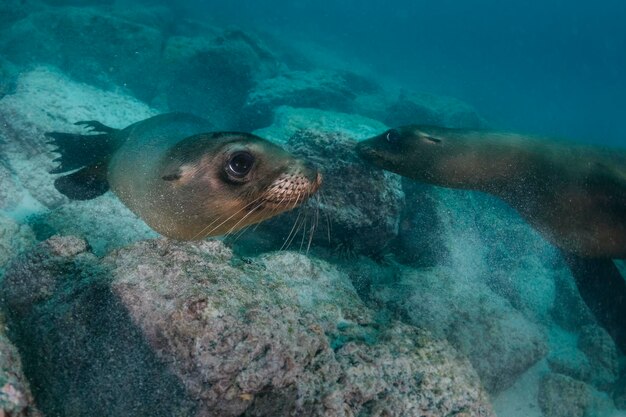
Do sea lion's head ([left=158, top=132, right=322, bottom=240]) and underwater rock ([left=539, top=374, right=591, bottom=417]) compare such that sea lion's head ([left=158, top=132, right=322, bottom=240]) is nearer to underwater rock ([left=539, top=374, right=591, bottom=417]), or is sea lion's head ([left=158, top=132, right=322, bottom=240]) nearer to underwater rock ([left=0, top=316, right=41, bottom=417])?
underwater rock ([left=0, top=316, right=41, bottom=417])

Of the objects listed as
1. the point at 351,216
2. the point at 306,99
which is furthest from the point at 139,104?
the point at 351,216

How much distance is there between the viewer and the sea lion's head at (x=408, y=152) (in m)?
3.61

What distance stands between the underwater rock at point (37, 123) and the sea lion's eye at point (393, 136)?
161 inches

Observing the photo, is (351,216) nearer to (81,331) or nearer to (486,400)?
(486,400)

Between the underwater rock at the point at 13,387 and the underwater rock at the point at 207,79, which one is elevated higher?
the underwater rock at the point at 207,79

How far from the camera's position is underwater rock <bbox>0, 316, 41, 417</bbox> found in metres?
1.11

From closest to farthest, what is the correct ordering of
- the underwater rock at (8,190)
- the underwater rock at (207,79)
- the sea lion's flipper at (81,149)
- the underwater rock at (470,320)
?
the underwater rock at (470,320) → the sea lion's flipper at (81,149) → the underwater rock at (8,190) → the underwater rock at (207,79)

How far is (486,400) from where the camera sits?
1764 mm

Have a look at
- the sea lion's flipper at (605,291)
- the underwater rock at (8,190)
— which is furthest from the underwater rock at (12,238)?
the sea lion's flipper at (605,291)

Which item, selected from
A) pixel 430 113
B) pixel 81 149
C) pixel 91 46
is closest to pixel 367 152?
pixel 81 149

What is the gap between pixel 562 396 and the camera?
12.7ft

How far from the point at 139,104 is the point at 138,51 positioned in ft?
11.0

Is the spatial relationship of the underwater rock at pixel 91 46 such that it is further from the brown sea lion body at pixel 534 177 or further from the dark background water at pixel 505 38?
the dark background water at pixel 505 38

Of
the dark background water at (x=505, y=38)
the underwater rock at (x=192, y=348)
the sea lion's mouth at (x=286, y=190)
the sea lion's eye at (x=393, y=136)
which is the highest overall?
the dark background water at (x=505, y=38)
